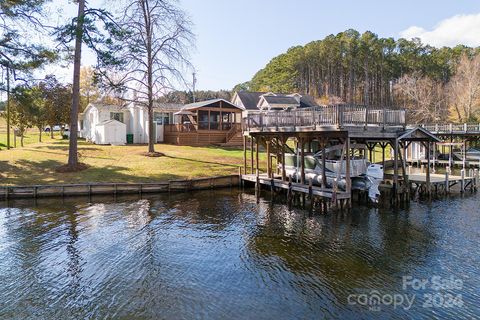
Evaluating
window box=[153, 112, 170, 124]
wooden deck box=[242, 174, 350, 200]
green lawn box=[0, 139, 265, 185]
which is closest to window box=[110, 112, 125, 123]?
window box=[153, 112, 170, 124]

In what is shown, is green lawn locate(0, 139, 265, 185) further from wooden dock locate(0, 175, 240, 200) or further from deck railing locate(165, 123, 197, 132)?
deck railing locate(165, 123, 197, 132)

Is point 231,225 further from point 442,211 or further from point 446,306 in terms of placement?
point 442,211

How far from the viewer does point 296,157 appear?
23.3 m

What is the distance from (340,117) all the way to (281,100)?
36.6m

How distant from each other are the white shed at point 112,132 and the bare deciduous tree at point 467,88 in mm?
52035

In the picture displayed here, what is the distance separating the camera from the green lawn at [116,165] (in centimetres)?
2372

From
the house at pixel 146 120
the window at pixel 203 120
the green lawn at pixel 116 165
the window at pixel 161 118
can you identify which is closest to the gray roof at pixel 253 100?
the window at pixel 203 120

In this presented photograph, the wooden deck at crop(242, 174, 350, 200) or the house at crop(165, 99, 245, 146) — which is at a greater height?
the house at crop(165, 99, 245, 146)

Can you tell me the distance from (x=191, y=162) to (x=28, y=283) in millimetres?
19569

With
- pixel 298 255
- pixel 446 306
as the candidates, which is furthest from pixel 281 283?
pixel 446 306

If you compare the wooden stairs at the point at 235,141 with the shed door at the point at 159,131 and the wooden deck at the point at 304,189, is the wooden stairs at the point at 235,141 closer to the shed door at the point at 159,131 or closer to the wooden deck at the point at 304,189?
the shed door at the point at 159,131

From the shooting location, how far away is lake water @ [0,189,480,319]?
8484 mm

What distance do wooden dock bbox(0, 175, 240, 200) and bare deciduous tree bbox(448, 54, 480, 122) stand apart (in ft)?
167

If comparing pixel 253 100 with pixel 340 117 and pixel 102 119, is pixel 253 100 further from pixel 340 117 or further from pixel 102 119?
pixel 340 117
